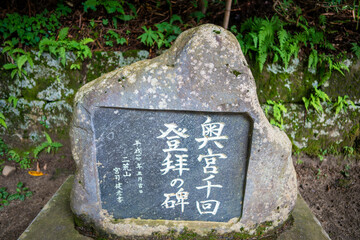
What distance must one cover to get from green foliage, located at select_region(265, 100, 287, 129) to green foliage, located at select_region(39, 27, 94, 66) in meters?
2.84

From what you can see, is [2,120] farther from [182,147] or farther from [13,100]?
[182,147]

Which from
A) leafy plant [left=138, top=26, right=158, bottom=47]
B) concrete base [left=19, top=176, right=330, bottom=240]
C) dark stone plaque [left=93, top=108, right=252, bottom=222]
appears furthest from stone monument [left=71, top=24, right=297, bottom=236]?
leafy plant [left=138, top=26, right=158, bottom=47]

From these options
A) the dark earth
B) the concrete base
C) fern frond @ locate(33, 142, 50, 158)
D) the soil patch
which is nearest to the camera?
the concrete base

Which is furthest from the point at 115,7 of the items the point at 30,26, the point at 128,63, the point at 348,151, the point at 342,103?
the point at 348,151

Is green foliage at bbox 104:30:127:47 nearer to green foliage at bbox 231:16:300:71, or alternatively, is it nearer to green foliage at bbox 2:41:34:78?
green foliage at bbox 2:41:34:78

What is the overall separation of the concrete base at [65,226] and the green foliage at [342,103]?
1.92 m

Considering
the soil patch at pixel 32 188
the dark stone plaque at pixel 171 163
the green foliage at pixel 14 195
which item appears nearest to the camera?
the dark stone plaque at pixel 171 163

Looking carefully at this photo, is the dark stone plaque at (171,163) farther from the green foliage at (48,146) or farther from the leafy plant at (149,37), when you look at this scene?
the green foliage at (48,146)

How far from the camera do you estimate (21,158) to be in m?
4.23

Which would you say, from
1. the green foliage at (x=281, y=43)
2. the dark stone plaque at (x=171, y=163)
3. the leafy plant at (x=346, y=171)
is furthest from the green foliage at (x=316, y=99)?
the dark stone plaque at (x=171, y=163)

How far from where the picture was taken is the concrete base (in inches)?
98.7

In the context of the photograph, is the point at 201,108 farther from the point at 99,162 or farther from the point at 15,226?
the point at 15,226

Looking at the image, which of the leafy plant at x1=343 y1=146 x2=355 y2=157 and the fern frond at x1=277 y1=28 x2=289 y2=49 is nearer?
the fern frond at x1=277 y1=28 x2=289 y2=49

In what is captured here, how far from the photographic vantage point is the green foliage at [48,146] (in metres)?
4.15
